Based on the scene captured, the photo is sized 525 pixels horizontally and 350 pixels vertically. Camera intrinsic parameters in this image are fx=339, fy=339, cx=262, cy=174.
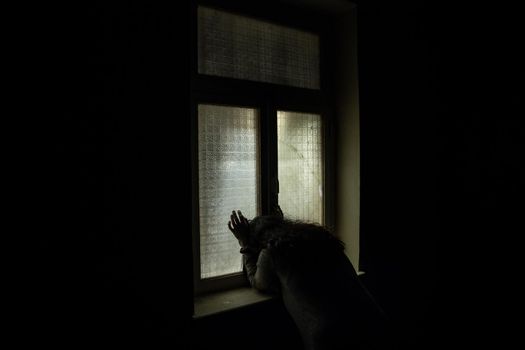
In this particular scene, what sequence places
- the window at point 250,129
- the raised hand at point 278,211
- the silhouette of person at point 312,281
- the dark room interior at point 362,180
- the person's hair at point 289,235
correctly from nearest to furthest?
the dark room interior at point 362,180 < the silhouette of person at point 312,281 < the person's hair at point 289,235 < the window at point 250,129 < the raised hand at point 278,211

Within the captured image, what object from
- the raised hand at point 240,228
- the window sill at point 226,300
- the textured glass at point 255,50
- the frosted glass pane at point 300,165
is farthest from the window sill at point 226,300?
the textured glass at point 255,50

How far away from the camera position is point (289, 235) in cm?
164

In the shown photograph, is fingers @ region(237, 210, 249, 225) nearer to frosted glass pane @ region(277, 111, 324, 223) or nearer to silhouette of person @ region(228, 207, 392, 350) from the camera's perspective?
silhouette of person @ region(228, 207, 392, 350)

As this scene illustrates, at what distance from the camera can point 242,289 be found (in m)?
1.92

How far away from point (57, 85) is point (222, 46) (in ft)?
3.00

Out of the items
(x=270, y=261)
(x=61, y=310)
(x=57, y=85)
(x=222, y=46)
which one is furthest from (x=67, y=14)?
(x=270, y=261)

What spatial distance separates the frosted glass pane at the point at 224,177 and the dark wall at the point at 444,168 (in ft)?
2.58

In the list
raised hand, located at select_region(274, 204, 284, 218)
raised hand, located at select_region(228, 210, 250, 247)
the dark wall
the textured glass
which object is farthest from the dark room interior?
raised hand, located at select_region(274, 204, 284, 218)

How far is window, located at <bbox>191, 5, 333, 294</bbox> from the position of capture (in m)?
1.83

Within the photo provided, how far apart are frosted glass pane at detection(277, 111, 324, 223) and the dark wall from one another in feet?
1.11

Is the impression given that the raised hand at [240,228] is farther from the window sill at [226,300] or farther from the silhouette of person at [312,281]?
the window sill at [226,300]

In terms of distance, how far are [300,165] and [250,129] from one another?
1.37 ft

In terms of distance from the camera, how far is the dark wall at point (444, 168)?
226 cm

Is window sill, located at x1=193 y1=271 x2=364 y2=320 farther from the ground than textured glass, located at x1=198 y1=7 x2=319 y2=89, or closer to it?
closer to it
